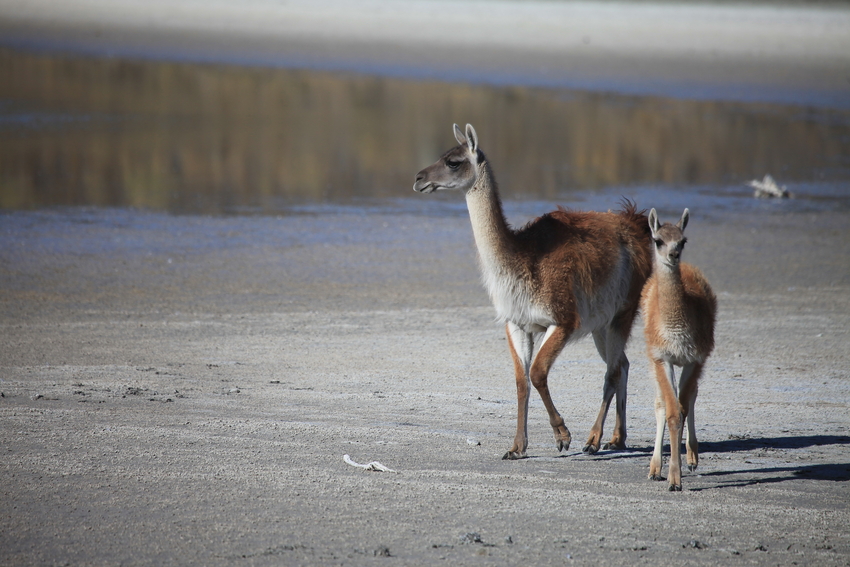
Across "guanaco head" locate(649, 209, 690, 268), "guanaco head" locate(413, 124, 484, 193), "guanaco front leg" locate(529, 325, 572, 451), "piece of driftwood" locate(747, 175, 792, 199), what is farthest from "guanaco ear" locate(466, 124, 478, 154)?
"piece of driftwood" locate(747, 175, 792, 199)

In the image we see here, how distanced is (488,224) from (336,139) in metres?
17.7

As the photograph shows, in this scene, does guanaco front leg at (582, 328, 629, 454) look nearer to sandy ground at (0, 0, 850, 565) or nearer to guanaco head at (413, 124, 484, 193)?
sandy ground at (0, 0, 850, 565)

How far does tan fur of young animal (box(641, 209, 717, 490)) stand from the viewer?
6.13 m

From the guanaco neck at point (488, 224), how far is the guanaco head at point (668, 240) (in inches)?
45.2

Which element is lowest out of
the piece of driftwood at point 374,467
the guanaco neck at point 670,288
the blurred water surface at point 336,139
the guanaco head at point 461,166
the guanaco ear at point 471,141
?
the piece of driftwood at point 374,467

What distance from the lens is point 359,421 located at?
24.3 ft

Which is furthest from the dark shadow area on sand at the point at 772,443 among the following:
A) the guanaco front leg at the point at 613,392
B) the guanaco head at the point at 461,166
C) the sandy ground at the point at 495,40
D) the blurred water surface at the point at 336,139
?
the sandy ground at the point at 495,40

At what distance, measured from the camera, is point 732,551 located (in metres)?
5.36

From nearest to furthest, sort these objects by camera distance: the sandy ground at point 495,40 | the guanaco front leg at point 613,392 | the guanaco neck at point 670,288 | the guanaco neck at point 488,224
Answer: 1. the guanaco neck at point 670,288
2. the guanaco neck at point 488,224
3. the guanaco front leg at point 613,392
4. the sandy ground at point 495,40

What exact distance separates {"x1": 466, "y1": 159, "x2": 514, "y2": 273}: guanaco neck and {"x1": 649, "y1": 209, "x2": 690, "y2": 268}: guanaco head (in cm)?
115

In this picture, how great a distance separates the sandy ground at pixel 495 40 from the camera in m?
35.0

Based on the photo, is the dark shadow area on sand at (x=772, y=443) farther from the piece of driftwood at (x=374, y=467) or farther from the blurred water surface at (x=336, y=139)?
the blurred water surface at (x=336, y=139)

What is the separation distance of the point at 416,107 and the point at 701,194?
39.8 feet

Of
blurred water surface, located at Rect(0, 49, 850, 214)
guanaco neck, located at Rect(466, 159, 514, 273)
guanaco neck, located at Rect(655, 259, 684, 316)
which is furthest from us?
blurred water surface, located at Rect(0, 49, 850, 214)
